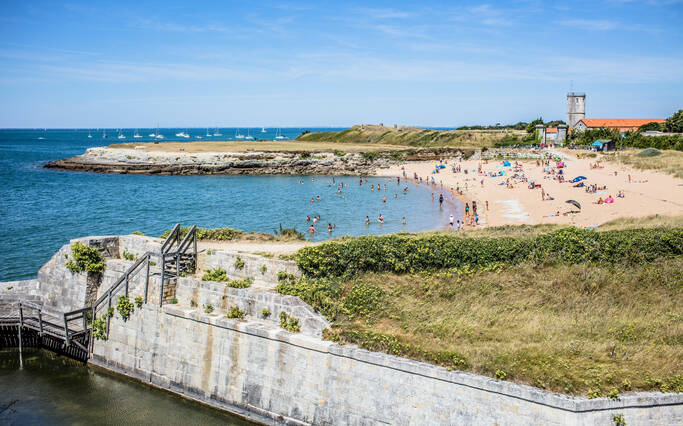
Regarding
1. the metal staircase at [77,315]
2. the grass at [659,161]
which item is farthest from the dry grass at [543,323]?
the grass at [659,161]

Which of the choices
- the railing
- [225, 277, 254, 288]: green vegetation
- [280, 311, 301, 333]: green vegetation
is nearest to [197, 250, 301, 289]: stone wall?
the railing

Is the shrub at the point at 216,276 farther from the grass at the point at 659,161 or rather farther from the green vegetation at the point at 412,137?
the green vegetation at the point at 412,137

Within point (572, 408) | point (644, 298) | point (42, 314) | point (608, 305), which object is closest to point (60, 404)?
point (42, 314)

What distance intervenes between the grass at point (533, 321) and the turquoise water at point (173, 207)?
71.7ft

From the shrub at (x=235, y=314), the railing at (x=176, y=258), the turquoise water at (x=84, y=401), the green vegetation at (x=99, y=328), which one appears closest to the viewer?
the turquoise water at (x=84, y=401)

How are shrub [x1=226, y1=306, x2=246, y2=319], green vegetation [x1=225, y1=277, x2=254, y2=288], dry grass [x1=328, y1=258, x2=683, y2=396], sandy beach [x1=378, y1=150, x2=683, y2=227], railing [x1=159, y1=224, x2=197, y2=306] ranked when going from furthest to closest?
sandy beach [x1=378, y1=150, x2=683, y2=227]
railing [x1=159, y1=224, x2=197, y2=306]
green vegetation [x1=225, y1=277, x2=254, y2=288]
shrub [x1=226, y1=306, x2=246, y2=319]
dry grass [x1=328, y1=258, x2=683, y2=396]

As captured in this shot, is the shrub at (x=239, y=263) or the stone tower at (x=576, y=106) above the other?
the stone tower at (x=576, y=106)

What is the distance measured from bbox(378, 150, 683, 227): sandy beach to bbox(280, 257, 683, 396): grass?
21.1 m

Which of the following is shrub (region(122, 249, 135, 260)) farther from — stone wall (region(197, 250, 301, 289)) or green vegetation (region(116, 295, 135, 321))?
stone wall (region(197, 250, 301, 289))

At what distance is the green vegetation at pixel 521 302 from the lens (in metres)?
11.6

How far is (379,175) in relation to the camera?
8338 centimetres

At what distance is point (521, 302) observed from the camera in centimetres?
1497

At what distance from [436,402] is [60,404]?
11.8 meters

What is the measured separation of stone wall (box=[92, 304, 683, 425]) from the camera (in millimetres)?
10430
